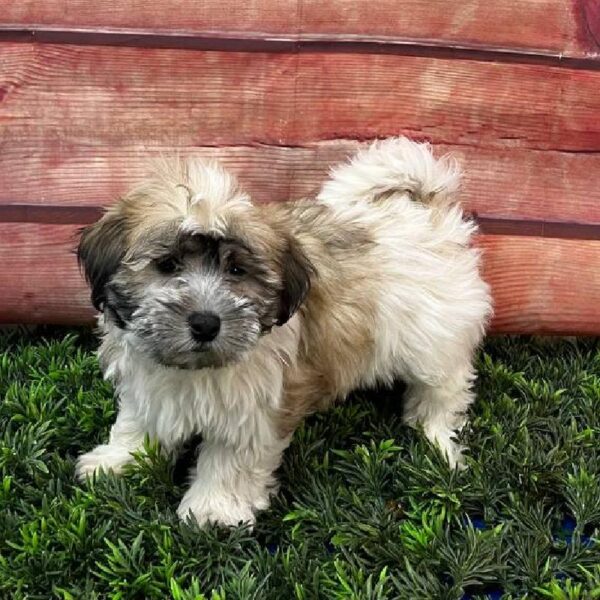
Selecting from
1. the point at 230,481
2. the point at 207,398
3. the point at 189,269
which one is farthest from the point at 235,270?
the point at 230,481

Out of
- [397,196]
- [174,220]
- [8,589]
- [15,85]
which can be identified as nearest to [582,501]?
[397,196]

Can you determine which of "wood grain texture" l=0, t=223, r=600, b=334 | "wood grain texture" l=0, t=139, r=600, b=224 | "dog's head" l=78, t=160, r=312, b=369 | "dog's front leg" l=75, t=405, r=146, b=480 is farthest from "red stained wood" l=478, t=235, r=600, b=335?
"dog's front leg" l=75, t=405, r=146, b=480

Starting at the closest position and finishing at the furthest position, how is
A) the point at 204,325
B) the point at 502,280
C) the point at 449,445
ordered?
the point at 204,325 → the point at 449,445 → the point at 502,280

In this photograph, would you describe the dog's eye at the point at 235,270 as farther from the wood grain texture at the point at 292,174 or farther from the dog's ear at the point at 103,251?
the wood grain texture at the point at 292,174

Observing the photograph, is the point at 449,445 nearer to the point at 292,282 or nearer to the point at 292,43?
the point at 292,282

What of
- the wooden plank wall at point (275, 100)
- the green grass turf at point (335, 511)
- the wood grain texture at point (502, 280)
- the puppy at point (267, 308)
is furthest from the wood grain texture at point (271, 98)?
the green grass turf at point (335, 511)

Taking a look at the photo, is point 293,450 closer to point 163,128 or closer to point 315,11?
point 163,128

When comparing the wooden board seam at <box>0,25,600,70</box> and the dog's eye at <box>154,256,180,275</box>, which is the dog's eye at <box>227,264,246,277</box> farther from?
the wooden board seam at <box>0,25,600,70</box>

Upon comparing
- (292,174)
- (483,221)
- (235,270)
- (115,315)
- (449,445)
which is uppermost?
(235,270)
